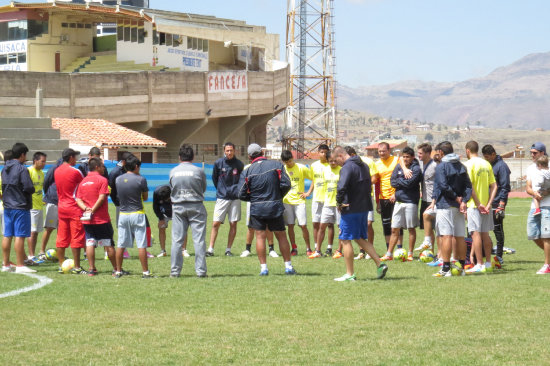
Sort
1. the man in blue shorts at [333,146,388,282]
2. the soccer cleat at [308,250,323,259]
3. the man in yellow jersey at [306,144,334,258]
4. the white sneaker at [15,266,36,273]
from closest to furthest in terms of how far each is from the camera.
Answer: the man in blue shorts at [333,146,388,282] → the white sneaker at [15,266,36,273] → the soccer cleat at [308,250,323,259] → the man in yellow jersey at [306,144,334,258]

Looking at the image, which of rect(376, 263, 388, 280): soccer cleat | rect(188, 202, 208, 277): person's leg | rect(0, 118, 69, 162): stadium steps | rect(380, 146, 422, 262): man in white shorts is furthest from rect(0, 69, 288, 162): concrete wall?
rect(376, 263, 388, 280): soccer cleat

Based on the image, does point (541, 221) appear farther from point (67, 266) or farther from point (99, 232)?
point (67, 266)

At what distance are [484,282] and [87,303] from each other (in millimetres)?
5701

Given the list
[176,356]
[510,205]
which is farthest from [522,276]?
[510,205]

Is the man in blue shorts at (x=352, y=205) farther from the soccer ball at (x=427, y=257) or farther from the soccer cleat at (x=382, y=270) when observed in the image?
the soccer ball at (x=427, y=257)

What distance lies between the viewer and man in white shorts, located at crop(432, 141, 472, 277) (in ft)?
45.1

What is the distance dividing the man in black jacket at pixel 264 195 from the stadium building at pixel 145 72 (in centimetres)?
3734

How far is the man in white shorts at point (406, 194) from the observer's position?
16.0m

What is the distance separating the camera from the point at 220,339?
894cm

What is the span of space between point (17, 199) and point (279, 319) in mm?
6256

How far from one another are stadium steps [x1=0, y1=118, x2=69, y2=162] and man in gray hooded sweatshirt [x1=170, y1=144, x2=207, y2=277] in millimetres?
24594

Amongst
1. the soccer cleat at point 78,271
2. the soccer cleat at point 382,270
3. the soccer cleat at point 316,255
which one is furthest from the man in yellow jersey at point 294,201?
the soccer cleat at point 78,271

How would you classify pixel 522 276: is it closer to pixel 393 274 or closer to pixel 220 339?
pixel 393 274

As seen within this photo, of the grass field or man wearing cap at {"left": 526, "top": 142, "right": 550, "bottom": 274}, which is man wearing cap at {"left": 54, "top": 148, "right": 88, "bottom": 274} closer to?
the grass field
